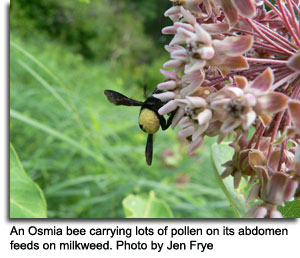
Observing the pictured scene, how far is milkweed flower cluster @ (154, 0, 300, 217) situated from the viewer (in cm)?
54

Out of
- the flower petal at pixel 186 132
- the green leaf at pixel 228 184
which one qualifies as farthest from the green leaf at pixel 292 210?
the flower petal at pixel 186 132

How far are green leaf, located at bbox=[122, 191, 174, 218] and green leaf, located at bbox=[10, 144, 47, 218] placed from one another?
9.7 inches

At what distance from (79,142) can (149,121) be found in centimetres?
113

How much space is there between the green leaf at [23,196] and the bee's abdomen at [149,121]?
405mm

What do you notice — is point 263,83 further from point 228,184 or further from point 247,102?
point 228,184

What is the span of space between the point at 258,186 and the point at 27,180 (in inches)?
24.6

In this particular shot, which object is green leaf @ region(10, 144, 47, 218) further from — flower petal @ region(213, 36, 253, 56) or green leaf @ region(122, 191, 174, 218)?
flower petal @ region(213, 36, 253, 56)

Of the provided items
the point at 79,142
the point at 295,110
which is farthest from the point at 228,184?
the point at 79,142

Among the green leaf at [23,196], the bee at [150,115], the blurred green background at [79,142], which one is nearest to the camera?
the bee at [150,115]

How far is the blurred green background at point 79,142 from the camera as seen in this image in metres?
1.73

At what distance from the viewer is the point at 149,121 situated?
0.71 metres

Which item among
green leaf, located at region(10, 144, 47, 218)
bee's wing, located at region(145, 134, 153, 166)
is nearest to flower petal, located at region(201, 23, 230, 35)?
bee's wing, located at region(145, 134, 153, 166)

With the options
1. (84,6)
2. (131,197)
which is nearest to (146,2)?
(84,6)

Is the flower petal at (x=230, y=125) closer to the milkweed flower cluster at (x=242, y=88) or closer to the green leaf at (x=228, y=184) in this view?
the milkweed flower cluster at (x=242, y=88)
